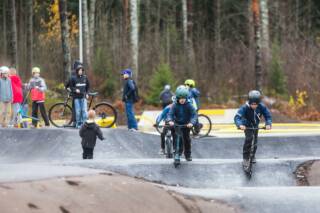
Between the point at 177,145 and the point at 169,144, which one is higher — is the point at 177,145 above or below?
above

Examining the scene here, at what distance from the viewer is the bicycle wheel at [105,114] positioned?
18.4 meters

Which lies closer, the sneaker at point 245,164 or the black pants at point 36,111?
the sneaker at point 245,164

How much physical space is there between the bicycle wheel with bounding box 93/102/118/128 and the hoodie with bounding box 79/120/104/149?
5.14 metres

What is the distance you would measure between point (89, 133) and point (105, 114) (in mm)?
5486

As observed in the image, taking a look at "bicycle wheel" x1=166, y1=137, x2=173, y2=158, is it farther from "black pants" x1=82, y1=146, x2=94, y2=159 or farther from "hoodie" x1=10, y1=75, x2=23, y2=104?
"hoodie" x1=10, y1=75, x2=23, y2=104

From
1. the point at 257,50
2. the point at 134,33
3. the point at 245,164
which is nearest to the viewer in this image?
the point at 245,164

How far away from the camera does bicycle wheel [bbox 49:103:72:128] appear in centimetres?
1869

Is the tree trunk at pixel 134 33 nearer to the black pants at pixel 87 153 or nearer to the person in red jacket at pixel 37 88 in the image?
the person in red jacket at pixel 37 88

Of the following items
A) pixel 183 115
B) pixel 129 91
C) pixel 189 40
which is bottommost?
pixel 183 115

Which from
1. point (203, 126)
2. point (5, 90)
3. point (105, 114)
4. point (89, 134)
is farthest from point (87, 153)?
point (203, 126)

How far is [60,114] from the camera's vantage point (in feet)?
62.5

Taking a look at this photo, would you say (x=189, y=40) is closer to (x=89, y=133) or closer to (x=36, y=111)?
(x=36, y=111)

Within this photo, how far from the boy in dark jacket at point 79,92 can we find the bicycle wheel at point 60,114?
4.31 feet

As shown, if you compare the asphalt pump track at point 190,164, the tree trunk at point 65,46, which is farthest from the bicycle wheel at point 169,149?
the tree trunk at point 65,46
